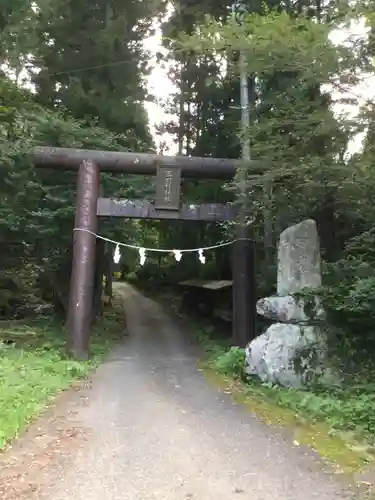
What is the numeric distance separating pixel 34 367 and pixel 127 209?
4.30 m

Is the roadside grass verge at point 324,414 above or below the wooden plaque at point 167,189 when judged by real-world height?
below

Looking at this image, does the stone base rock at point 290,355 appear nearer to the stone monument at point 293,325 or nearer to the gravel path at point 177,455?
the stone monument at point 293,325

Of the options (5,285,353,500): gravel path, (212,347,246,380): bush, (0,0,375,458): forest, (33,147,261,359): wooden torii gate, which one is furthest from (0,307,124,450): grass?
(212,347,246,380): bush

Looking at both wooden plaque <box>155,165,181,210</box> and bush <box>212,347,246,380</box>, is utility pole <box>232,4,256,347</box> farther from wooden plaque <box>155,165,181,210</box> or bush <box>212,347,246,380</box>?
bush <box>212,347,246,380</box>

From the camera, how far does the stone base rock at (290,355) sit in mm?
7316

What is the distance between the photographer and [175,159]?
39.2 feet

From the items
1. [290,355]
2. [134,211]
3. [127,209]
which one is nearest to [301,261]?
[290,355]

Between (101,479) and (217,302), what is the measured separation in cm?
1308

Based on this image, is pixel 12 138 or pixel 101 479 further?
pixel 12 138

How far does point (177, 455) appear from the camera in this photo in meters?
4.70

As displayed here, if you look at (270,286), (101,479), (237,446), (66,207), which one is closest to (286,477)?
(237,446)

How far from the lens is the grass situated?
19.4 feet

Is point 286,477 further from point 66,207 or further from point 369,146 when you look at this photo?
point 66,207

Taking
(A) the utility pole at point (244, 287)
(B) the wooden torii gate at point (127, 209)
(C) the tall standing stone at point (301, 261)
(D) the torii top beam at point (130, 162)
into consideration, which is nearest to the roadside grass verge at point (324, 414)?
(C) the tall standing stone at point (301, 261)
